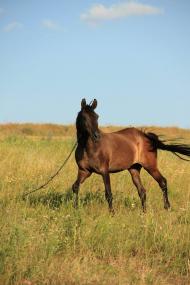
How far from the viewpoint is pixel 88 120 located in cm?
898

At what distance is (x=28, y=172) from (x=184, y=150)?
3725 mm

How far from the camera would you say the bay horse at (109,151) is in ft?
29.9

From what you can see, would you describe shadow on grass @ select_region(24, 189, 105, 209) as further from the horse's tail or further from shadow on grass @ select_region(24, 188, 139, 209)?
the horse's tail

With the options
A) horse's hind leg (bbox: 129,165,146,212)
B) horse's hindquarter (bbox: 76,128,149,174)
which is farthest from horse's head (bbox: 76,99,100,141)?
horse's hind leg (bbox: 129,165,146,212)

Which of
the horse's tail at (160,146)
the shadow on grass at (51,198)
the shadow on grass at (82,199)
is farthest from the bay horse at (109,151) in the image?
the shadow on grass at (51,198)

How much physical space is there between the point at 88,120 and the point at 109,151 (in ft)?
3.47

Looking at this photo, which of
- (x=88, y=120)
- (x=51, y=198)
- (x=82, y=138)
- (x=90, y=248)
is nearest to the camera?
(x=90, y=248)

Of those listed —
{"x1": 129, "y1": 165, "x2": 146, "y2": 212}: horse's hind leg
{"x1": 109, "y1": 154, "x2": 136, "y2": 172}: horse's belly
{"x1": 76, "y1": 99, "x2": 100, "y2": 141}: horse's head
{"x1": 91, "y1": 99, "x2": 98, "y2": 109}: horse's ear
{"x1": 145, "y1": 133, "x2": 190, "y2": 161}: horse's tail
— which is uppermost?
{"x1": 91, "y1": 99, "x2": 98, "y2": 109}: horse's ear

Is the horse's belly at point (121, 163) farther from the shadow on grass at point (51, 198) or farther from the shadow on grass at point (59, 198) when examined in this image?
the shadow on grass at point (51, 198)

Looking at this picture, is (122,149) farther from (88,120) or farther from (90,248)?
(90,248)

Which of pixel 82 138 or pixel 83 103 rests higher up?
pixel 83 103

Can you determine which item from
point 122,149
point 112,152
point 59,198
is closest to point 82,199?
point 59,198

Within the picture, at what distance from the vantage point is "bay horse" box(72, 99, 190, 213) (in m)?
9.12

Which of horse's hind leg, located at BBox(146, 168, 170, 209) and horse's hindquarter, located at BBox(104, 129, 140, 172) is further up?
horse's hindquarter, located at BBox(104, 129, 140, 172)
